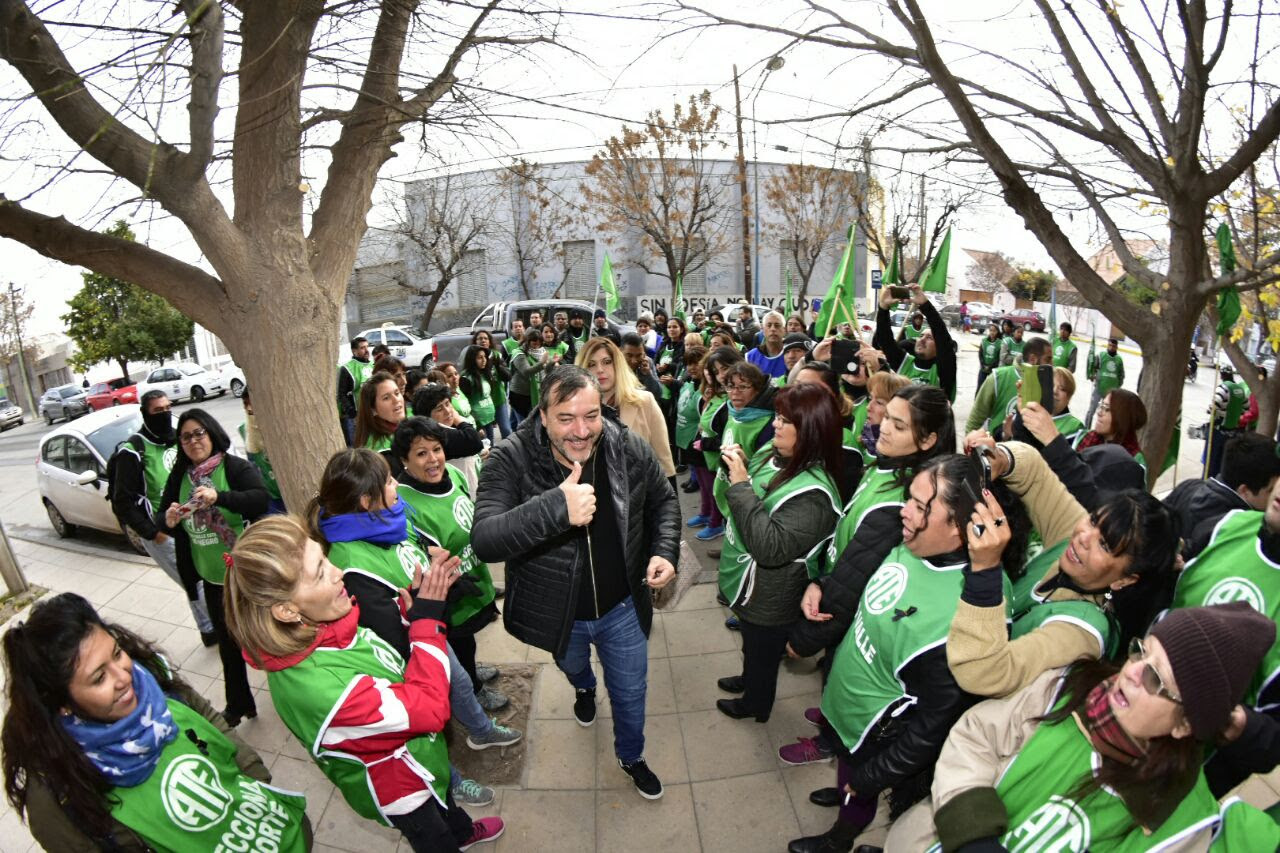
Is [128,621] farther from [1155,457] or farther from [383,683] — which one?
[1155,457]

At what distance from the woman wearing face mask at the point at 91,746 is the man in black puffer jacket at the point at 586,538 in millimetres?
1029

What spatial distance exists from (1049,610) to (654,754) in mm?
2087

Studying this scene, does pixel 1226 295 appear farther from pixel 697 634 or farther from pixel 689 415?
pixel 697 634

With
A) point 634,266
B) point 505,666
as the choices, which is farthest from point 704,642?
point 634,266

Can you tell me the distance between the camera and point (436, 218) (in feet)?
82.1

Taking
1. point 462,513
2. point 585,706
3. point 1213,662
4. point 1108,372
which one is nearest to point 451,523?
point 462,513

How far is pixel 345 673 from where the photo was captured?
192cm

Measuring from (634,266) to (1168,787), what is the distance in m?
29.8

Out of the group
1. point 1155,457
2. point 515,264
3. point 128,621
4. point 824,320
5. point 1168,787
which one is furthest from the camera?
point 515,264

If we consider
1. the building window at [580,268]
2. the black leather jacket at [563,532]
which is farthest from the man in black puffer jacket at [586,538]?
the building window at [580,268]

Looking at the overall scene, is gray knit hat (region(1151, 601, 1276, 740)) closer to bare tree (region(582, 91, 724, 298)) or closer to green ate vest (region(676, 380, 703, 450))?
green ate vest (region(676, 380, 703, 450))

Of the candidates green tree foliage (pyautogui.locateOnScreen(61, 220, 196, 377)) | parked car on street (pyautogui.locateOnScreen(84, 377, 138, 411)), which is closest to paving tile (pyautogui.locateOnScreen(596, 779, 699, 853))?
parked car on street (pyautogui.locateOnScreen(84, 377, 138, 411))

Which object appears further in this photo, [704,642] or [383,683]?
[704,642]

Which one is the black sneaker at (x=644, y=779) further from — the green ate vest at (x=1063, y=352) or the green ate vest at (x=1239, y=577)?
the green ate vest at (x=1063, y=352)
